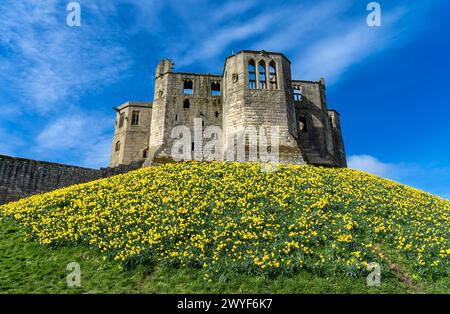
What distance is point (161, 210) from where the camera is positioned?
1434 centimetres

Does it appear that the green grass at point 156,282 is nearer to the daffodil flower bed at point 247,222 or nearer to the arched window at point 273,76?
the daffodil flower bed at point 247,222

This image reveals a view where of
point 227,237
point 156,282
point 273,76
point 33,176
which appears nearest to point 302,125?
point 273,76

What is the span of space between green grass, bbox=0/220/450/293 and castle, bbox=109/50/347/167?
54.1ft

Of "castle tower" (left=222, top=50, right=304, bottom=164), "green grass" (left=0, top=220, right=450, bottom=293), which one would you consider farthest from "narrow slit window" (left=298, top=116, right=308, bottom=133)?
"green grass" (left=0, top=220, right=450, bottom=293)

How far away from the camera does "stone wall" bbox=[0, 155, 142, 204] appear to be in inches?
908

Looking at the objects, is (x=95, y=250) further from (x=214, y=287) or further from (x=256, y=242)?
(x=256, y=242)

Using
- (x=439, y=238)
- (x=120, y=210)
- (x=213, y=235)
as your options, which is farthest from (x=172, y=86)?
(x=439, y=238)

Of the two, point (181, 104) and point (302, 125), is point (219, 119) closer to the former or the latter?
point (181, 104)

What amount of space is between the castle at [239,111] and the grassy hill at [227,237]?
1016cm

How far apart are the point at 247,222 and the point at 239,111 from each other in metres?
16.0

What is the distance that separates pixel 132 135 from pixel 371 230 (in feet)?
110

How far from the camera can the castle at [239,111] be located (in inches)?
1097

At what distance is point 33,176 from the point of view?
947 inches

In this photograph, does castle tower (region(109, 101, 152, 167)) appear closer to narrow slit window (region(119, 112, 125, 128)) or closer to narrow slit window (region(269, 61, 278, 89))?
narrow slit window (region(119, 112, 125, 128))
